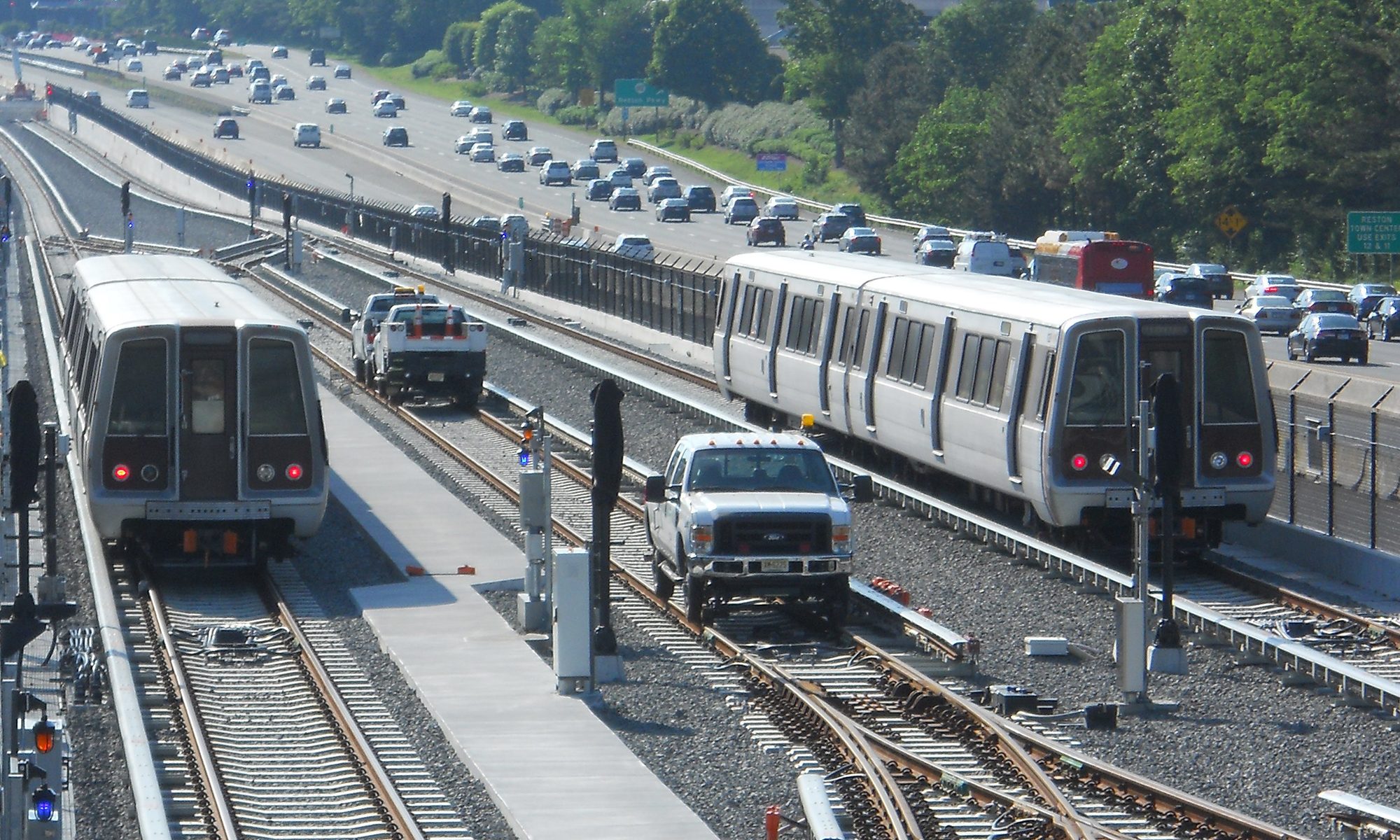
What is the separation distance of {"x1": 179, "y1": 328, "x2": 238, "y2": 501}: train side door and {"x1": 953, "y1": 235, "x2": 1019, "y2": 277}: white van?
48.0 metres

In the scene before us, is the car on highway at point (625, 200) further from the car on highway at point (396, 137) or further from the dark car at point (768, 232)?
the car on highway at point (396, 137)

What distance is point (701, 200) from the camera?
105 metres

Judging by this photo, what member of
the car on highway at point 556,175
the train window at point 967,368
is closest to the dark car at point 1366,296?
the train window at point 967,368

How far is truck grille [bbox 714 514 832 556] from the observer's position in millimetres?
20047

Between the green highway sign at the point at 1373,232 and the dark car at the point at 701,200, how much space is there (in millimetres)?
45280

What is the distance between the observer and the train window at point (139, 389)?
23234mm

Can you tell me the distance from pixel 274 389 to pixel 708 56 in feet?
414

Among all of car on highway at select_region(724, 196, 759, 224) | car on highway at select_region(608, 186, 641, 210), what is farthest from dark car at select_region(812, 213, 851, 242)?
car on highway at select_region(608, 186, 641, 210)

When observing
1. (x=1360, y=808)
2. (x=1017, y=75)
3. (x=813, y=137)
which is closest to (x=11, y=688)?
(x=1360, y=808)

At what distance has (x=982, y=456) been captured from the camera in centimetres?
2583

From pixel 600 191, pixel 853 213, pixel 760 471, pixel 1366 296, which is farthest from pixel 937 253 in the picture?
pixel 760 471

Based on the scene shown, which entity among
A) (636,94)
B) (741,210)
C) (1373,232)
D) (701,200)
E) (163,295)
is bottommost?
(741,210)

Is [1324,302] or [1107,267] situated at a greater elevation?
[1107,267]

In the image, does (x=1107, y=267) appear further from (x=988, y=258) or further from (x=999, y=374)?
(x=999, y=374)
